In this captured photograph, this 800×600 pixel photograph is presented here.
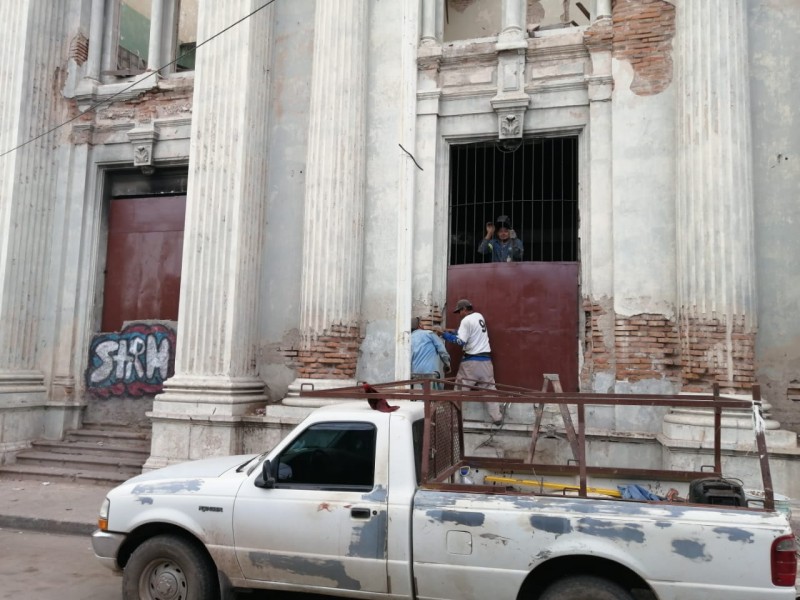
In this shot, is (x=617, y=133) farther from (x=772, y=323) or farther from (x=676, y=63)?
(x=772, y=323)

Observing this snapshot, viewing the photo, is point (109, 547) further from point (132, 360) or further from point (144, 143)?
point (144, 143)

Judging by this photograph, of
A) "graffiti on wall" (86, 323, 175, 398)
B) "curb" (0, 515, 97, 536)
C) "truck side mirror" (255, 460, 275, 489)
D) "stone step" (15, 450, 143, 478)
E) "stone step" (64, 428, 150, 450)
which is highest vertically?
"graffiti on wall" (86, 323, 175, 398)

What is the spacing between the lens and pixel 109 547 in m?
4.52

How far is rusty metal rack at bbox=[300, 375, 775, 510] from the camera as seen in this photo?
12.8ft

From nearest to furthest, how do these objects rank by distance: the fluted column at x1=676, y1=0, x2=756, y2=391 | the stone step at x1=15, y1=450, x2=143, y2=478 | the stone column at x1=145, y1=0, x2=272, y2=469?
the fluted column at x1=676, y1=0, x2=756, y2=391
the stone column at x1=145, y1=0, x2=272, y2=469
the stone step at x1=15, y1=450, x2=143, y2=478

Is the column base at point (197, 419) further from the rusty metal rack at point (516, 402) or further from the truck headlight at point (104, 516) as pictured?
the rusty metal rack at point (516, 402)

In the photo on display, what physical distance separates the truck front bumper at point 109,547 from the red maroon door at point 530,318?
553 cm

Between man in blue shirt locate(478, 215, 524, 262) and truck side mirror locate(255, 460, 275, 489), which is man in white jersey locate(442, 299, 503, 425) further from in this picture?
truck side mirror locate(255, 460, 275, 489)

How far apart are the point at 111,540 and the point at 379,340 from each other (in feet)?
16.5

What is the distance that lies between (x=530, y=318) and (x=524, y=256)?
1183 millimetres

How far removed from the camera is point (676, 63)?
8094 mm

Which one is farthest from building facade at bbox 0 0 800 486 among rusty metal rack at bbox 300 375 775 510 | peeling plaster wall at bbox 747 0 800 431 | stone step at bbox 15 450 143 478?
rusty metal rack at bbox 300 375 775 510

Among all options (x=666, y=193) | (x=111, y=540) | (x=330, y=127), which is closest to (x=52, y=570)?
(x=111, y=540)

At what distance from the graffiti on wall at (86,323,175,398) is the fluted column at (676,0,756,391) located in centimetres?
777
